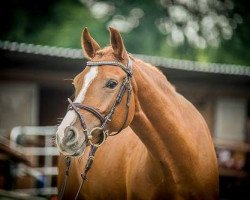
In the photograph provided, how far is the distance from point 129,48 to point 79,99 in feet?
70.3

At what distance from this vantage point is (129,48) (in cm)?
2412

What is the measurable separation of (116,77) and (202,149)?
2.93 ft

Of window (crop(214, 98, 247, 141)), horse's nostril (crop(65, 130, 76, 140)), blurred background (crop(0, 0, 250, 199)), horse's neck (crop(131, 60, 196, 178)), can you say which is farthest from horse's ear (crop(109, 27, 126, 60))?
window (crop(214, 98, 247, 141))

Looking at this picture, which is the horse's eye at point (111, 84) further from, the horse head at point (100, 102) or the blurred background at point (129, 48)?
the blurred background at point (129, 48)

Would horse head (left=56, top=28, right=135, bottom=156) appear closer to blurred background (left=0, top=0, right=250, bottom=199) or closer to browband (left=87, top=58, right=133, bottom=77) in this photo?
browband (left=87, top=58, right=133, bottom=77)

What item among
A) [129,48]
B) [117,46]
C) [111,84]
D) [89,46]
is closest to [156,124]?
[111,84]

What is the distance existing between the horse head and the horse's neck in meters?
0.11

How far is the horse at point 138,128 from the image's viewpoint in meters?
2.88

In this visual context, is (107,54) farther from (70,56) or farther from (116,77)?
(70,56)

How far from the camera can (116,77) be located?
2979 millimetres

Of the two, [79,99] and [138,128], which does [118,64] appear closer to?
[79,99]

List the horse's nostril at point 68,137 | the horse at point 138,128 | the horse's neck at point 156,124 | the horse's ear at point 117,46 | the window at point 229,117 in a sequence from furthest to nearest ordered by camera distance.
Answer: the window at point 229,117, the horse's neck at point 156,124, the horse's ear at point 117,46, the horse at point 138,128, the horse's nostril at point 68,137

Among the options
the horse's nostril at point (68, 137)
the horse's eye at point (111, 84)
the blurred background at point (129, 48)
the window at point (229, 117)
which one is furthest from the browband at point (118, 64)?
the window at point (229, 117)

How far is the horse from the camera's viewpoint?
2.88 m
